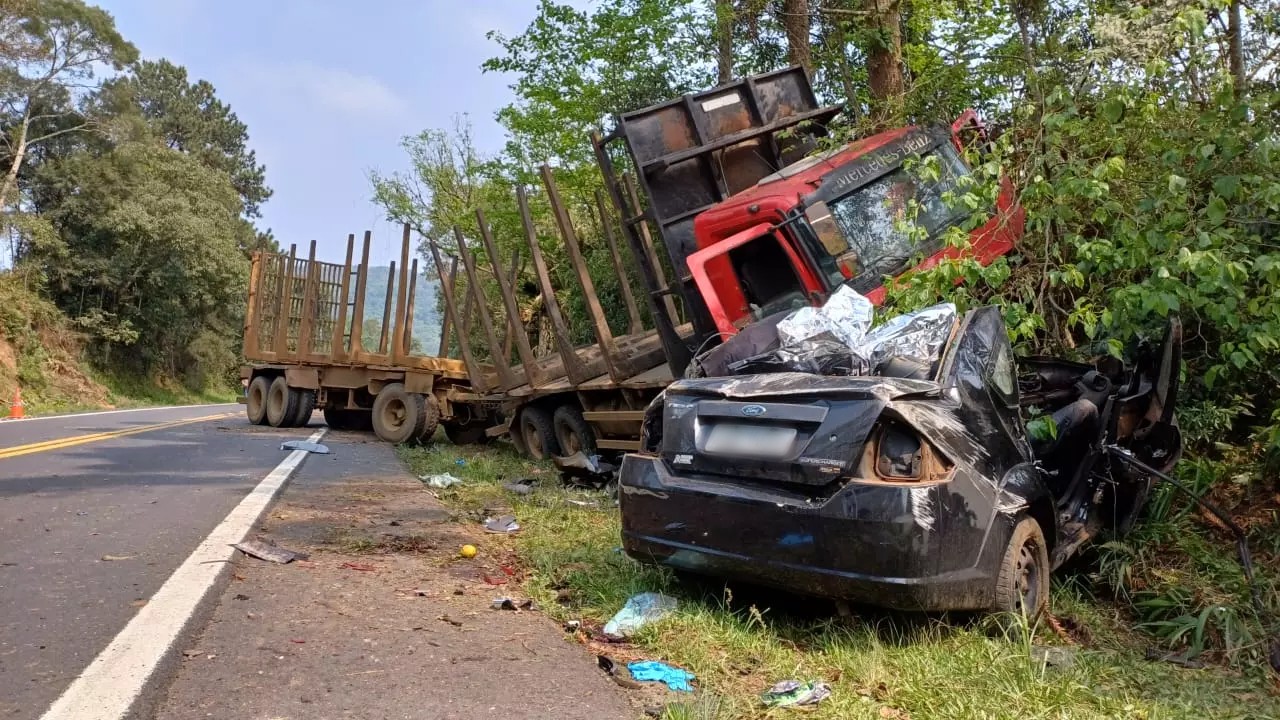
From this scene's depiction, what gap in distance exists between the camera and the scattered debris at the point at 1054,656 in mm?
3381

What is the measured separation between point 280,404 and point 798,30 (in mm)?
12093

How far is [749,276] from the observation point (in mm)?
7223

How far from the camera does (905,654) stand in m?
3.47

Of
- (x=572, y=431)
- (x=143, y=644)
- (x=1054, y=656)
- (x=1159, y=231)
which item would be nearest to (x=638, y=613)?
(x=1054, y=656)

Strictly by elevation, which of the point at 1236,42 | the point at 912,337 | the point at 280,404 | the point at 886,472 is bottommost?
the point at 280,404

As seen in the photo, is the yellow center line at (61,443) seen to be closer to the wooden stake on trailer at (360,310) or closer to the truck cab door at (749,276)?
the wooden stake on trailer at (360,310)

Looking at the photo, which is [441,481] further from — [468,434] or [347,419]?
[347,419]

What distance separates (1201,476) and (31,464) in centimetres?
1019

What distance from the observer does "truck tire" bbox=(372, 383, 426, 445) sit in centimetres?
1373

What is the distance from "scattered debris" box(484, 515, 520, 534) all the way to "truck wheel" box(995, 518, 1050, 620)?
11.5 ft

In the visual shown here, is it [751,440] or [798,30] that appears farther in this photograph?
[798,30]

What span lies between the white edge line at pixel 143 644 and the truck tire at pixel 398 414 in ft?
26.9

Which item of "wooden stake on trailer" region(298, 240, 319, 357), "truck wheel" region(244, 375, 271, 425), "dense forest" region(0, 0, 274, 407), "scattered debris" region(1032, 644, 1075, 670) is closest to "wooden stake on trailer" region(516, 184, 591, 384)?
"scattered debris" region(1032, 644, 1075, 670)

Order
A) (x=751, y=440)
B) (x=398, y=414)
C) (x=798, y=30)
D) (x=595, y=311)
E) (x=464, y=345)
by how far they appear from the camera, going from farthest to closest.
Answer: (x=398, y=414) → (x=464, y=345) → (x=798, y=30) → (x=595, y=311) → (x=751, y=440)
